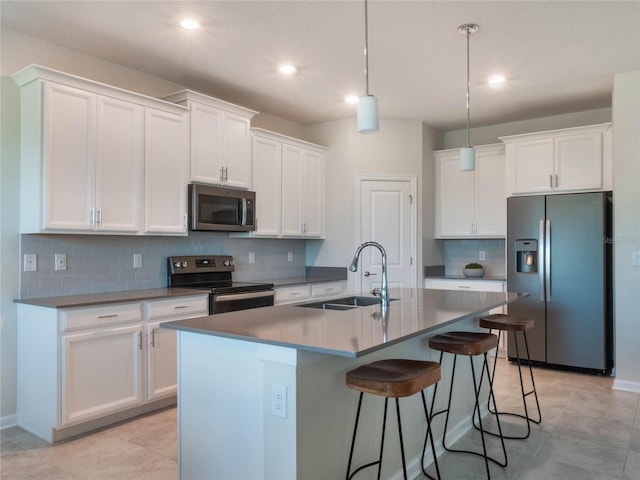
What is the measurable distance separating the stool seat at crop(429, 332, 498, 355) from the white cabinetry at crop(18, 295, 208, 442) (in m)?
1.89

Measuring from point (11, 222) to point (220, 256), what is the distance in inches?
67.5

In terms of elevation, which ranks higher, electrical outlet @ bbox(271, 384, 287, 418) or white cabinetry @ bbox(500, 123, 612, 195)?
white cabinetry @ bbox(500, 123, 612, 195)

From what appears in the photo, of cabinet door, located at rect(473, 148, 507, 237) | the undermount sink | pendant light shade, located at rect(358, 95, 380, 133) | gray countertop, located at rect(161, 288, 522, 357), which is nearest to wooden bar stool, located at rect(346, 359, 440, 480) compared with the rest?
gray countertop, located at rect(161, 288, 522, 357)

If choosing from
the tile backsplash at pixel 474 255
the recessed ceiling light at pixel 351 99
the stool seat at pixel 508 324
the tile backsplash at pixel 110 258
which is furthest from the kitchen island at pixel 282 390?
the tile backsplash at pixel 474 255

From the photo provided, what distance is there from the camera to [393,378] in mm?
1837

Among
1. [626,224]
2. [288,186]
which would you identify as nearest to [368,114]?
[288,186]

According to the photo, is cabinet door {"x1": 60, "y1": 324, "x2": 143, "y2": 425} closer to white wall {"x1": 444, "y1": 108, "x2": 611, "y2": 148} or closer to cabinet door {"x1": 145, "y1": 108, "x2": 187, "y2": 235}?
cabinet door {"x1": 145, "y1": 108, "x2": 187, "y2": 235}

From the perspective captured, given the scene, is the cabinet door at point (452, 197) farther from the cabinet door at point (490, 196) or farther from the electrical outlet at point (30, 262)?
the electrical outlet at point (30, 262)

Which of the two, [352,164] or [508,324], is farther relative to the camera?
[352,164]

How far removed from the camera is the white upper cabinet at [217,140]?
3840 mm

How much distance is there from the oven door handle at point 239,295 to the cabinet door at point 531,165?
2683 mm

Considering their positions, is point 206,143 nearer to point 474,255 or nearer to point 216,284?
point 216,284

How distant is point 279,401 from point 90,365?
1.75 metres

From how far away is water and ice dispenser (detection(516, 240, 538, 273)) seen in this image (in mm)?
4562
